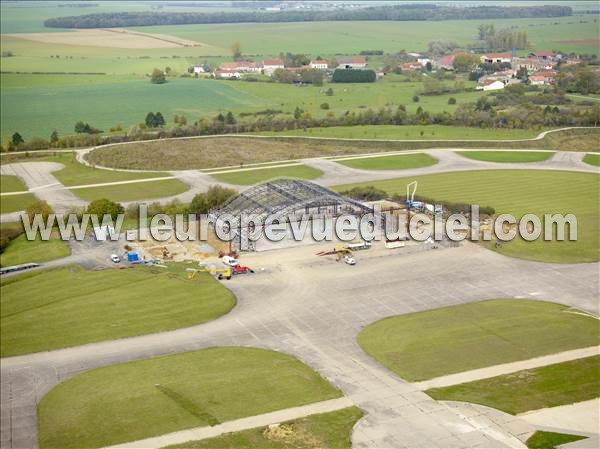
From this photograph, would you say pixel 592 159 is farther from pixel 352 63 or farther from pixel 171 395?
pixel 352 63

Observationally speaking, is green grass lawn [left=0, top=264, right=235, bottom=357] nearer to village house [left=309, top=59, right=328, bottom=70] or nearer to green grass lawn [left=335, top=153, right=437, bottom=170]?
green grass lawn [left=335, top=153, right=437, bottom=170]

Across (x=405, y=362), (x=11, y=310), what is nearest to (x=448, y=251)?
(x=405, y=362)

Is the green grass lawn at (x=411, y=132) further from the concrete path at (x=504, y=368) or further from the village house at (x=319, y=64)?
the concrete path at (x=504, y=368)

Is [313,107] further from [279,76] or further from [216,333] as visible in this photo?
[216,333]

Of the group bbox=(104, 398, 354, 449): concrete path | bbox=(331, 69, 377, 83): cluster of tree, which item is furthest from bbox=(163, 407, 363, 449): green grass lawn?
bbox=(331, 69, 377, 83): cluster of tree

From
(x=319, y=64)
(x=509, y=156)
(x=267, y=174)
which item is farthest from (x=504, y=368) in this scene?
(x=319, y=64)

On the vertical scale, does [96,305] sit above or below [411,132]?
below
